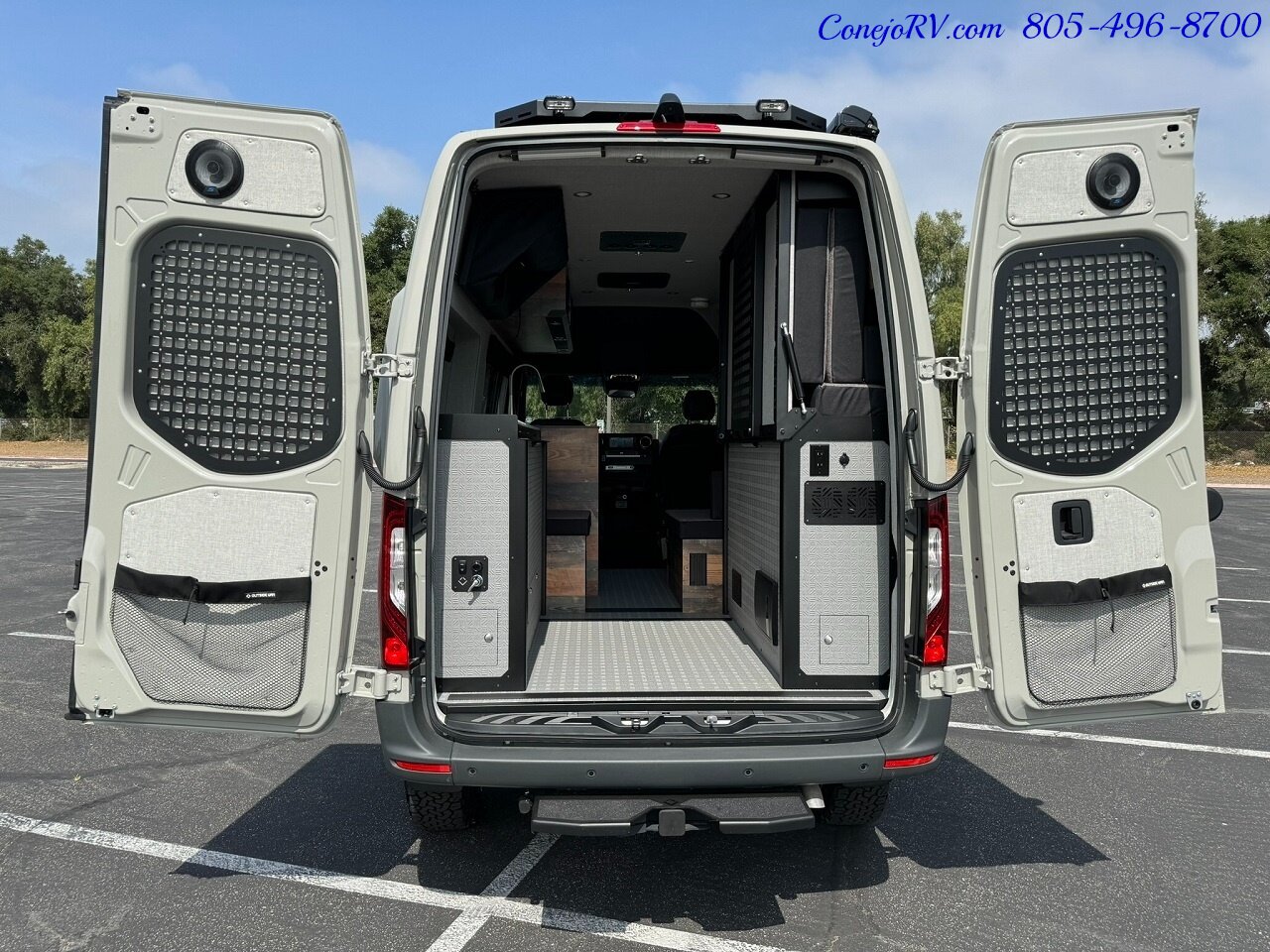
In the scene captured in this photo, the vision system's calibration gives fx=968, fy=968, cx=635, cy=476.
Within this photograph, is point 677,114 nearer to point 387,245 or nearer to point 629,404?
point 629,404

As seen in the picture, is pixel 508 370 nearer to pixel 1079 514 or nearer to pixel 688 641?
pixel 688 641

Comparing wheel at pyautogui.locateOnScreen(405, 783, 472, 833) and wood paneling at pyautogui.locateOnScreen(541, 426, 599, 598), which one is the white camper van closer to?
wheel at pyautogui.locateOnScreen(405, 783, 472, 833)

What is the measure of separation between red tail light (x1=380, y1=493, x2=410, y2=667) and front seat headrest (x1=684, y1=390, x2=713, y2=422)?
4.57 metres

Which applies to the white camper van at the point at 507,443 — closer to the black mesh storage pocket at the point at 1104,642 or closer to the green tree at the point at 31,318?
the black mesh storage pocket at the point at 1104,642

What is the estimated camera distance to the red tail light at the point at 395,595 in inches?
114

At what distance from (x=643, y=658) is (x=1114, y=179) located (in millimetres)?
2413

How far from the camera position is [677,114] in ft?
9.86

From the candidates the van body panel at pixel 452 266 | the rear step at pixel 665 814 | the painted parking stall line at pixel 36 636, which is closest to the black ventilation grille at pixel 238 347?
the van body panel at pixel 452 266

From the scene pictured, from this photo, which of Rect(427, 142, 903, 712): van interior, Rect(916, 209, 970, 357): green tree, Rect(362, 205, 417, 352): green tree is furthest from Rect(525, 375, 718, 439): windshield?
Rect(916, 209, 970, 357): green tree

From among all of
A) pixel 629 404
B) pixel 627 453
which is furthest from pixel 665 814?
pixel 627 453

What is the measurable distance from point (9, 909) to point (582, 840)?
190cm

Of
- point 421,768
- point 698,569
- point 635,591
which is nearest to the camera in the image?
point 421,768

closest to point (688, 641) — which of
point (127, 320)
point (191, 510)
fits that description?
point (191, 510)

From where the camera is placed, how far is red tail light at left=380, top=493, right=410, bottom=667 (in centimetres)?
290
